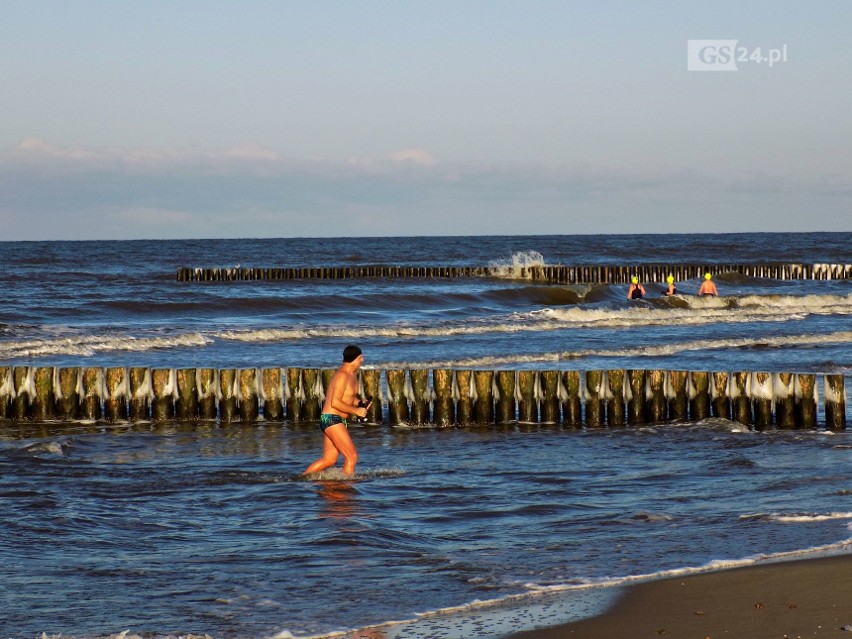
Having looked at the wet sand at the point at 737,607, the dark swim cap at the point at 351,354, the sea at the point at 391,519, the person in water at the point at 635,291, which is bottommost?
the sea at the point at 391,519

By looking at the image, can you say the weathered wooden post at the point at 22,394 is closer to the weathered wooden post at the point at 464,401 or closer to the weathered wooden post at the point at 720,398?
the weathered wooden post at the point at 464,401

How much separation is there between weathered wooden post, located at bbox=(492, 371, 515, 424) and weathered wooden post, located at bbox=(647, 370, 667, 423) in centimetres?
193

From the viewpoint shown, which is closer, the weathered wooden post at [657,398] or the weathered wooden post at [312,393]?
the weathered wooden post at [657,398]

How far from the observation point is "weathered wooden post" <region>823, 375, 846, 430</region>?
47.9ft

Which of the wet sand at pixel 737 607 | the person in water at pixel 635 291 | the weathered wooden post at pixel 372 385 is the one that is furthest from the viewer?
the person in water at pixel 635 291

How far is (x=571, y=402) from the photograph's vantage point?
15664 millimetres

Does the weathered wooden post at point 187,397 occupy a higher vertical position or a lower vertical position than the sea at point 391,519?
higher

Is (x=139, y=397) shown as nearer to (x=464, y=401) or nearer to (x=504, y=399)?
(x=464, y=401)

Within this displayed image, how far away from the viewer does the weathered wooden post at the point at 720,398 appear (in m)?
15.3

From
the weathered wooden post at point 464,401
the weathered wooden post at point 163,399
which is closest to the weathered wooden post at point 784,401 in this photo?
the weathered wooden post at point 464,401

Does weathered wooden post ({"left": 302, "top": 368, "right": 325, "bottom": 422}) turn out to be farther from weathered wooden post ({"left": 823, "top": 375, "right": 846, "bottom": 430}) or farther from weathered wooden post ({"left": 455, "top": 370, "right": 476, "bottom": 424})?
weathered wooden post ({"left": 823, "top": 375, "right": 846, "bottom": 430})

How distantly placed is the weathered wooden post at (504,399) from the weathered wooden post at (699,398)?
250cm

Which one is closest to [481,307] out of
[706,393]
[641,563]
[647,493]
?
[706,393]

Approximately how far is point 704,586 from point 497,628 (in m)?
1.68
